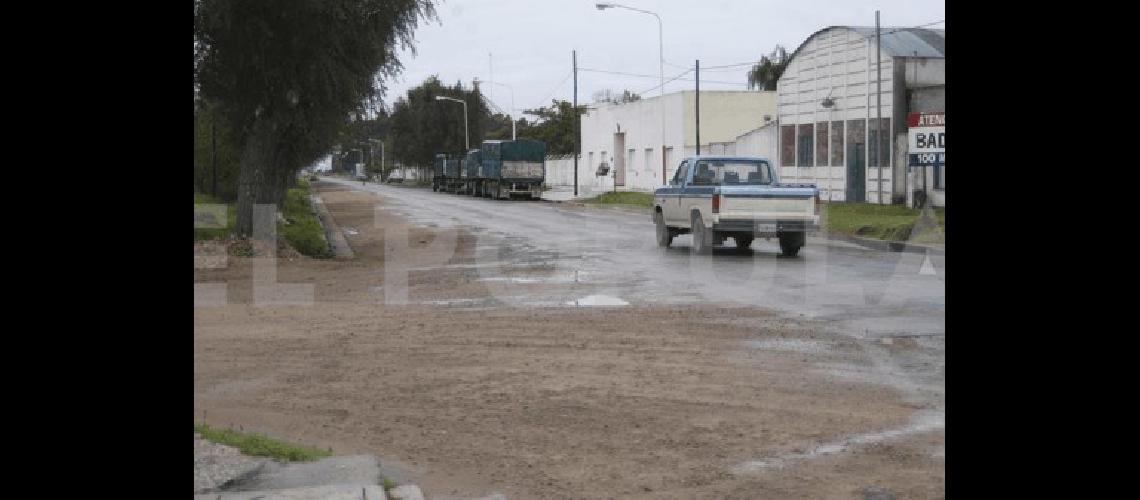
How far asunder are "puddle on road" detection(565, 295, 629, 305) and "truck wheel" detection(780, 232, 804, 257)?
7.08 meters

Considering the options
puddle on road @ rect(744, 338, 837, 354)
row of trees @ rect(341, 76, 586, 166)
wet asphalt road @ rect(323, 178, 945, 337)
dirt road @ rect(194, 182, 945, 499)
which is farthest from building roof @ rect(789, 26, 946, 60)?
row of trees @ rect(341, 76, 586, 166)

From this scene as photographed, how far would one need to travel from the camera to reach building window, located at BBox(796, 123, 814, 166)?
151ft

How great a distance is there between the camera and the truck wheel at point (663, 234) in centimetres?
2466

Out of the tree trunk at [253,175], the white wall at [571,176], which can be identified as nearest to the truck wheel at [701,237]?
the tree trunk at [253,175]

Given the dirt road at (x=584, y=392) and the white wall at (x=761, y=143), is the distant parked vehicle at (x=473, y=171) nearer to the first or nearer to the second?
the white wall at (x=761, y=143)

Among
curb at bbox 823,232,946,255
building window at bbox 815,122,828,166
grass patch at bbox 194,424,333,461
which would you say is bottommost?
grass patch at bbox 194,424,333,461

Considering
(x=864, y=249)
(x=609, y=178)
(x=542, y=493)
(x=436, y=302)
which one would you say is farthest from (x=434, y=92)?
(x=542, y=493)

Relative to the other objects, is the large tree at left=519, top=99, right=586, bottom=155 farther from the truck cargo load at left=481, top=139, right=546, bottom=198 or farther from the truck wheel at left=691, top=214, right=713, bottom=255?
the truck wheel at left=691, top=214, right=713, bottom=255

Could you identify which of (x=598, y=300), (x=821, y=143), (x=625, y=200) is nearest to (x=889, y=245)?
(x=598, y=300)

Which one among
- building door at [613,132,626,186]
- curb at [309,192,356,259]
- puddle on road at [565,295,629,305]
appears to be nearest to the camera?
puddle on road at [565,295,629,305]

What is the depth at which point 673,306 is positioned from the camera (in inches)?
579
